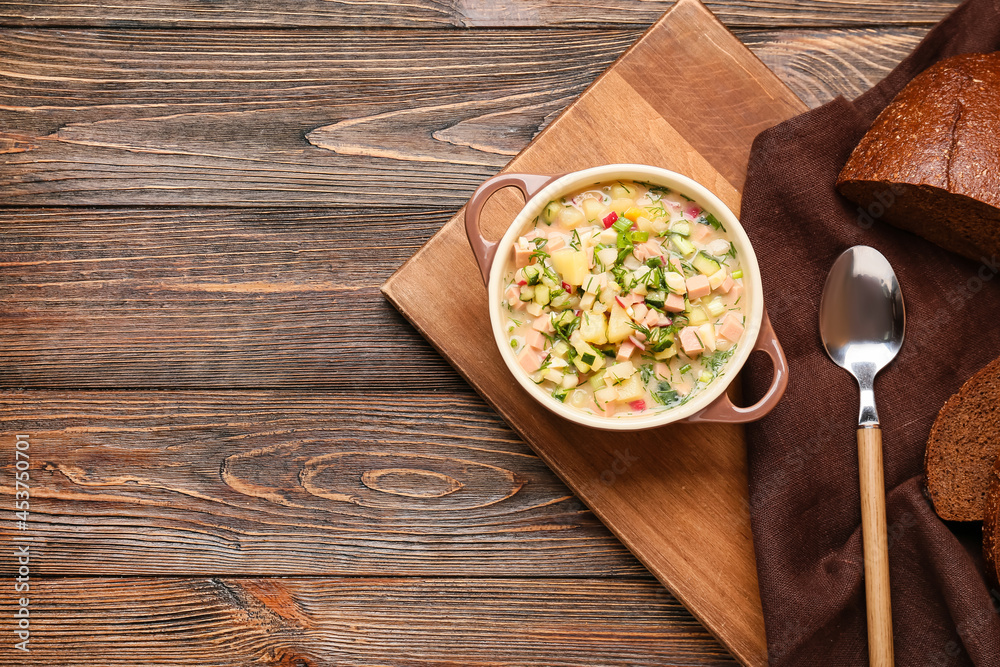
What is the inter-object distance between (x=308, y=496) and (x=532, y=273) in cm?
106

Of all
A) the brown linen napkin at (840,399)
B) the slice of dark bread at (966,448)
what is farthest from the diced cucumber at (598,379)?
the slice of dark bread at (966,448)

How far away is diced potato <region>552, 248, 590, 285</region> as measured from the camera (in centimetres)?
164

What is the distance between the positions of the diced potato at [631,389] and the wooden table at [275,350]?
0.53 m

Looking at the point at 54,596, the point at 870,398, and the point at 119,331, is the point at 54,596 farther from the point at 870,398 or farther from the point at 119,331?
the point at 870,398

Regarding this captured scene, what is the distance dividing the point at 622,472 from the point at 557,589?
0.47 meters

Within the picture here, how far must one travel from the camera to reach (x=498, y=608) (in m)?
2.09

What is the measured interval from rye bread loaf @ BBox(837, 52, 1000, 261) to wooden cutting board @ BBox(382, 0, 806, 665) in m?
0.30

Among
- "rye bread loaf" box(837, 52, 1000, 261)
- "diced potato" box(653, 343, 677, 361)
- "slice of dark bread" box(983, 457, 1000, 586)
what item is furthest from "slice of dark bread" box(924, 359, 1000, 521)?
"diced potato" box(653, 343, 677, 361)

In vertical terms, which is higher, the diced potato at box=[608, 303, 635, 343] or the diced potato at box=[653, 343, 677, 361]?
the diced potato at box=[608, 303, 635, 343]

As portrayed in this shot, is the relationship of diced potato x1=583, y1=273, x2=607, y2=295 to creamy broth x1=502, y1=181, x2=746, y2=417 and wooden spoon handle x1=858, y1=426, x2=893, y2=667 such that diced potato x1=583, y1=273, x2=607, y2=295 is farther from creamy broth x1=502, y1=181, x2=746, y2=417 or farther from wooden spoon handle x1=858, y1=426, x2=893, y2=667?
wooden spoon handle x1=858, y1=426, x2=893, y2=667

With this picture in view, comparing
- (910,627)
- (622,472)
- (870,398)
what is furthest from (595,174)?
(910,627)

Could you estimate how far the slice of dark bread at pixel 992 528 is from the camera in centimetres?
170

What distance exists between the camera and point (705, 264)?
1688mm

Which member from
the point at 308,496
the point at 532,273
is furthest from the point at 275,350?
the point at 532,273
